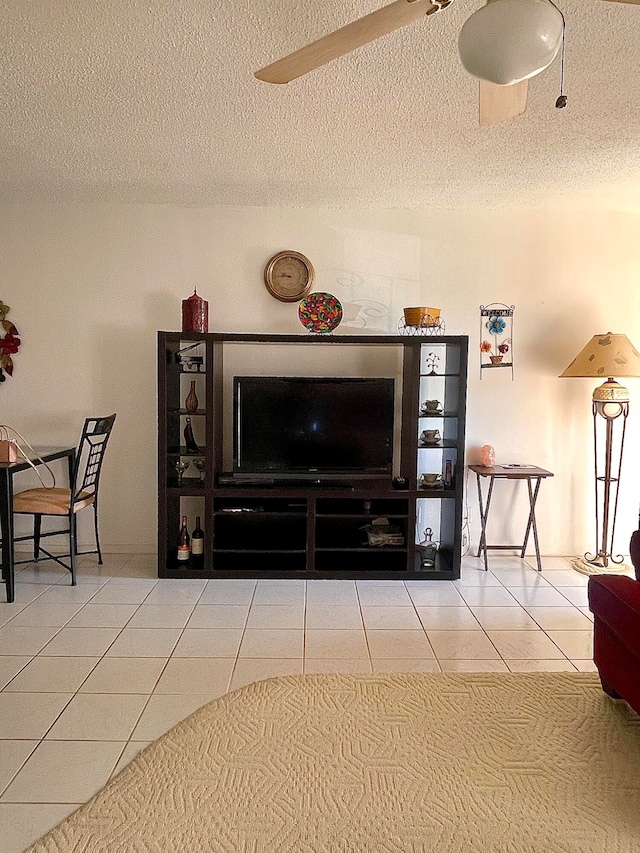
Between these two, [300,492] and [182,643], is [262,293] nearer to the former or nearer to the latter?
[300,492]

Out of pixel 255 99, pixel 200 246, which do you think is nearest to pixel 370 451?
pixel 200 246

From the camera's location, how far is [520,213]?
4.10 metres

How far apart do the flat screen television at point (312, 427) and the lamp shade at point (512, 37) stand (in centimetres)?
252

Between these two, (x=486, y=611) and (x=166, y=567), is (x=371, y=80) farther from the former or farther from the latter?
(x=166, y=567)

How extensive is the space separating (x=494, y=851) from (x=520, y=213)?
3.70 metres

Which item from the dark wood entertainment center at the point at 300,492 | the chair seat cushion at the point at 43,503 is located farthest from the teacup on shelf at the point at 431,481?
the chair seat cushion at the point at 43,503

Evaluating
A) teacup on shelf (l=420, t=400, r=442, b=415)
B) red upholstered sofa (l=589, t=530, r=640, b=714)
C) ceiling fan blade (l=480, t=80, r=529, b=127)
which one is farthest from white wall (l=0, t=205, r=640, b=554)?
ceiling fan blade (l=480, t=80, r=529, b=127)

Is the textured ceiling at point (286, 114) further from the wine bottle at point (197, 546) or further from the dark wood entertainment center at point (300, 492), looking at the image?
the wine bottle at point (197, 546)

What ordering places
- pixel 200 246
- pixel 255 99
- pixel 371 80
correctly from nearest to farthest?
pixel 371 80
pixel 255 99
pixel 200 246

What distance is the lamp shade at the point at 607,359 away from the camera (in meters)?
3.68

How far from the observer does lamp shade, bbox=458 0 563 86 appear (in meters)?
1.29

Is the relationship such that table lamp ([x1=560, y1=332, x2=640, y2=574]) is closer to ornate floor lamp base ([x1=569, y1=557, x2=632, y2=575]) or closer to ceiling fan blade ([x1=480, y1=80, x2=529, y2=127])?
ornate floor lamp base ([x1=569, y1=557, x2=632, y2=575])

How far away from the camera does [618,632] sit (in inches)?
82.8

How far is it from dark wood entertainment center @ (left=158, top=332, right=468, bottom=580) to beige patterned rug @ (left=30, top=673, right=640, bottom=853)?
4.38ft
